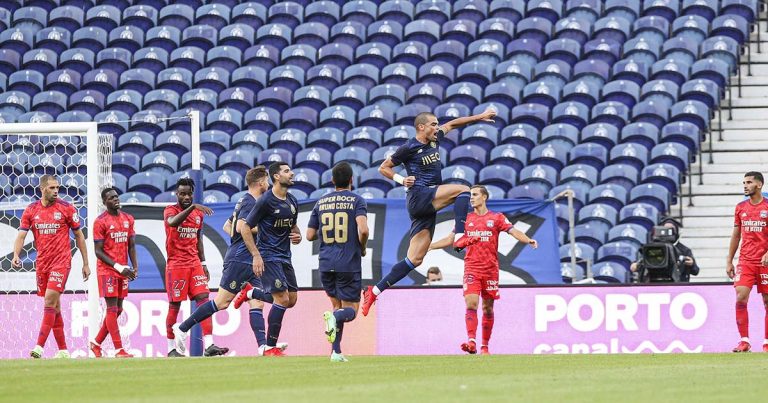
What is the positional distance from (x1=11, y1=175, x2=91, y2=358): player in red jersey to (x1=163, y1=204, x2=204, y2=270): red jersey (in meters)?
0.96

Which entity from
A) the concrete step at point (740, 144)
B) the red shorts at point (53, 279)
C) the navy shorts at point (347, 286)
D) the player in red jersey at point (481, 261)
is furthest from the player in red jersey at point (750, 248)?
the concrete step at point (740, 144)

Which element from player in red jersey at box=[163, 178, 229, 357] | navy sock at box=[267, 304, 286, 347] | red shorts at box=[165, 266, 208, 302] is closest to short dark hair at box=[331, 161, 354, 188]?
navy sock at box=[267, 304, 286, 347]

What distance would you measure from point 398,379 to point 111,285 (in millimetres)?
6289

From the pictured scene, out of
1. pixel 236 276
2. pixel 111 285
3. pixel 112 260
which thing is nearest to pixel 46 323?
pixel 111 285

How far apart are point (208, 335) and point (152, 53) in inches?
440

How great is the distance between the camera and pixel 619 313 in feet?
54.3

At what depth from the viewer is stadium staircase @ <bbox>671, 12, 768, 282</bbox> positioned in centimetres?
2053

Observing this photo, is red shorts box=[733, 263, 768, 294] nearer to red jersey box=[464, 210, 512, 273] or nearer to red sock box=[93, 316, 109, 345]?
red jersey box=[464, 210, 512, 273]

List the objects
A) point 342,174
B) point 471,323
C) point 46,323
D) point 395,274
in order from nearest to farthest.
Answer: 1. point 342,174
2. point 395,274
3. point 471,323
4. point 46,323

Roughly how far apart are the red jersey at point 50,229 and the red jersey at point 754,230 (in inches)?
288

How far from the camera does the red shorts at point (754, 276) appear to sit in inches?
559

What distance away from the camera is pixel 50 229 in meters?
15.3

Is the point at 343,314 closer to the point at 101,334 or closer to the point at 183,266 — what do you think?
the point at 183,266

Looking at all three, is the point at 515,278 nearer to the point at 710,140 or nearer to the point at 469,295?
Answer: the point at 469,295
